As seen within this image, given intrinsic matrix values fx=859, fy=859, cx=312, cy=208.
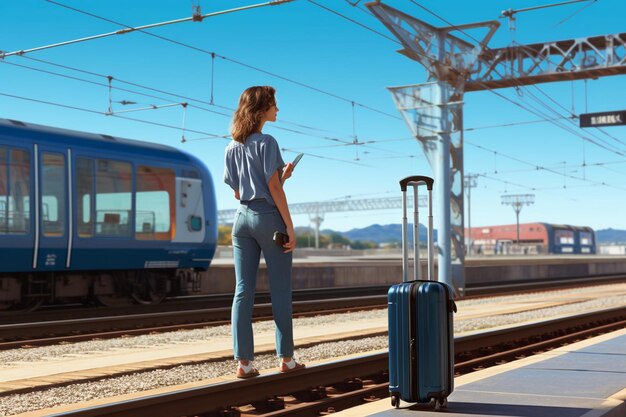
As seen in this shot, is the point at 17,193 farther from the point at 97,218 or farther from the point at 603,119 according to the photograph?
the point at 603,119

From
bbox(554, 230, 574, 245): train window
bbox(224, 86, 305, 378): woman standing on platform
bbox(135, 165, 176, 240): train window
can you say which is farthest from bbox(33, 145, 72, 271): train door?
bbox(554, 230, 574, 245): train window

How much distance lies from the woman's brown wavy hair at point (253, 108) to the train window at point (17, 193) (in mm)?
10332

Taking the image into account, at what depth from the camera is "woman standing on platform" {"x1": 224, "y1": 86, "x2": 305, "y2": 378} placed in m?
5.58

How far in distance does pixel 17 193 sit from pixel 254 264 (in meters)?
10.6

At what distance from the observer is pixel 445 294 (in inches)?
210

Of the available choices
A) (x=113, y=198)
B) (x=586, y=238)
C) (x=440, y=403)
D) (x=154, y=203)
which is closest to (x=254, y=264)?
(x=440, y=403)

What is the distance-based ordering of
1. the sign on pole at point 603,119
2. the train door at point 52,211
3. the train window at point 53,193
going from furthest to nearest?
the sign on pole at point 603,119, the train window at point 53,193, the train door at point 52,211

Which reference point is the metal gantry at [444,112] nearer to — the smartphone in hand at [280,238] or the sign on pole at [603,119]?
the sign on pole at [603,119]

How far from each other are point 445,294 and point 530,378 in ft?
5.32

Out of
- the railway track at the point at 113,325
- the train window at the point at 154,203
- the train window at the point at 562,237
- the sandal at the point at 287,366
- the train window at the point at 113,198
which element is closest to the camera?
the sandal at the point at 287,366

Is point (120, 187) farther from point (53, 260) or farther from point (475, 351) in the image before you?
point (475, 351)

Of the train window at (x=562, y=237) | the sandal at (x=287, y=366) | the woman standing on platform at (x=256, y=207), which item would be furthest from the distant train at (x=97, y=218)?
the train window at (x=562, y=237)

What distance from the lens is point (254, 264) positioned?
5727 mm

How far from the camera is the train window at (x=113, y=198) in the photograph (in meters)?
16.9
